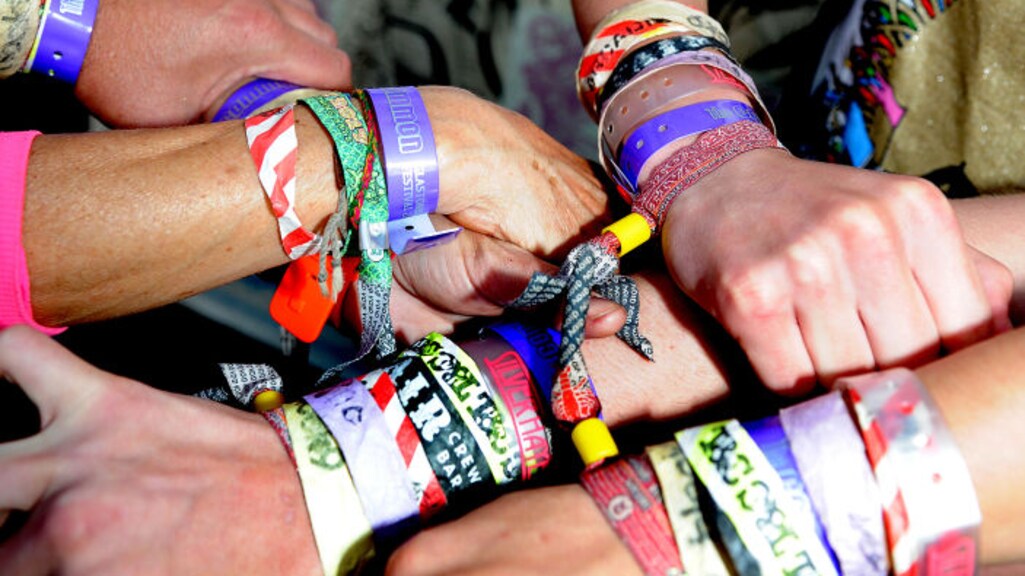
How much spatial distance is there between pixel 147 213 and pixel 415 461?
0.39 m

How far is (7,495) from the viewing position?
638 mm

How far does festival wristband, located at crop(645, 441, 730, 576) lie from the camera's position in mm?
630

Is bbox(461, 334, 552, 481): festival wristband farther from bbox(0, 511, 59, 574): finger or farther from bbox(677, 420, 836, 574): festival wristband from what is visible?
bbox(0, 511, 59, 574): finger

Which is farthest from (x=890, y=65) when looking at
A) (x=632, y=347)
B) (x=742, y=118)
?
(x=632, y=347)

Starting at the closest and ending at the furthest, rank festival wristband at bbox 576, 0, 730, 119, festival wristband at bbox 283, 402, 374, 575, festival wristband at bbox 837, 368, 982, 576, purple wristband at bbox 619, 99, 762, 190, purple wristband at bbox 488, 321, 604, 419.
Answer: festival wristband at bbox 837, 368, 982, 576
festival wristband at bbox 283, 402, 374, 575
purple wristband at bbox 488, 321, 604, 419
purple wristband at bbox 619, 99, 762, 190
festival wristband at bbox 576, 0, 730, 119

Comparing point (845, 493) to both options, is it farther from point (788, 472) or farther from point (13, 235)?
point (13, 235)

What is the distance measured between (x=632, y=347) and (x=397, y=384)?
259 mm

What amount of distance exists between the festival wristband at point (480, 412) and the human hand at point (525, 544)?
101 millimetres

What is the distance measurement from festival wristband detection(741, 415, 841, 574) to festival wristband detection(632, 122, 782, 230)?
0.97 ft

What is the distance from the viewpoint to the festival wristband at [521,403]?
0.79 meters

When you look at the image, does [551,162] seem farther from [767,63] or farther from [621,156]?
[767,63]

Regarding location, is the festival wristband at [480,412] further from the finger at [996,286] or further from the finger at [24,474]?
the finger at [996,286]

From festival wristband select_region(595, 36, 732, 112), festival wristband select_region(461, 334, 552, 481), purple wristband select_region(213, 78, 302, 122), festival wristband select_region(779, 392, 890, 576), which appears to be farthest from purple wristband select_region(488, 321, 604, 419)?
purple wristband select_region(213, 78, 302, 122)

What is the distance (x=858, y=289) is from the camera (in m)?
0.77
